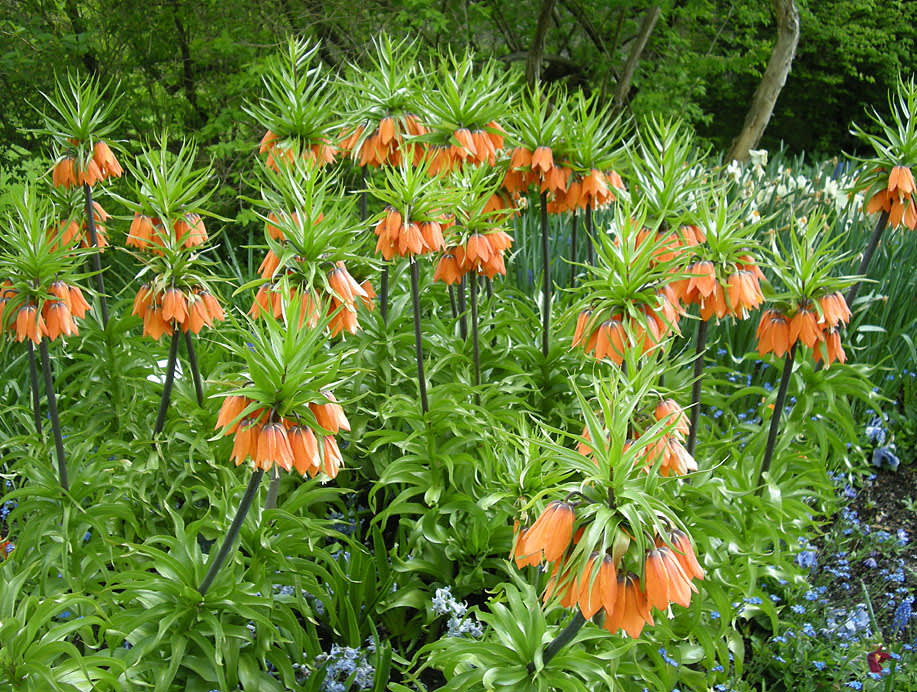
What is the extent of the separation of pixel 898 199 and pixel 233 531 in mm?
2569

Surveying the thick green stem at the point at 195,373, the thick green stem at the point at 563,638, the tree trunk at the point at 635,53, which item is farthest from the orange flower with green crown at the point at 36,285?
the tree trunk at the point at 635,53

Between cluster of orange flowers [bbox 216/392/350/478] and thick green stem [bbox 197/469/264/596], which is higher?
cluster of orange flowers [bbox 216/392/350/478]

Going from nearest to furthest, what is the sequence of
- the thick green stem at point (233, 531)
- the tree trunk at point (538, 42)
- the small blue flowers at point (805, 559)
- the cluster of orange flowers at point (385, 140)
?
1. the thick green stem at point (233, 531)
2. the cluster of orange flowers at point (385, 140)
3. the small blue flowers at point (805, 559)
4. the tree trunk at point (538, 42)

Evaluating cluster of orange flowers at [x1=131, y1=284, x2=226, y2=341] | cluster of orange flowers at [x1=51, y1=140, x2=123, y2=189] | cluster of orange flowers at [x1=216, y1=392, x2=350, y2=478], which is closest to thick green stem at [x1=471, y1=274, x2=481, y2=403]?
cluster of orange flowers at [x1=131, y1=284, x2=226, y2=341]

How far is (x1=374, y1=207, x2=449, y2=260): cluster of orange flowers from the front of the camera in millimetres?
2525

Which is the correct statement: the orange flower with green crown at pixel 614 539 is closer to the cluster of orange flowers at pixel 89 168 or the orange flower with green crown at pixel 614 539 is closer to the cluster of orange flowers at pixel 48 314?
the cluster of orange flowers at pixel 48 314

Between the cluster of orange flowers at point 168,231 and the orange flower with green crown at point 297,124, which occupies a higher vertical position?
the orange flower with green crown at point 297,124

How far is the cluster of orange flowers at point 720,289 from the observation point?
2.40 metres

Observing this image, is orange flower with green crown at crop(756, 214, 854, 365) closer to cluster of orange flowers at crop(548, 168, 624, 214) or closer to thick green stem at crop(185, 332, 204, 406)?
cluster of orange flowers at crop(548, 168, 624, 214)

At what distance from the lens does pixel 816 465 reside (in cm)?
311

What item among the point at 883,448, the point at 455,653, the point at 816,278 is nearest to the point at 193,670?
the point at 455,653

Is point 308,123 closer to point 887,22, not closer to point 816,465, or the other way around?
point 816,465

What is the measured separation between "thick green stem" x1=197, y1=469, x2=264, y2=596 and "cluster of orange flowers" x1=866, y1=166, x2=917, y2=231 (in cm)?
239

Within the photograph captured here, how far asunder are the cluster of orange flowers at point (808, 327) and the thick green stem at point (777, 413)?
4.8 inches
